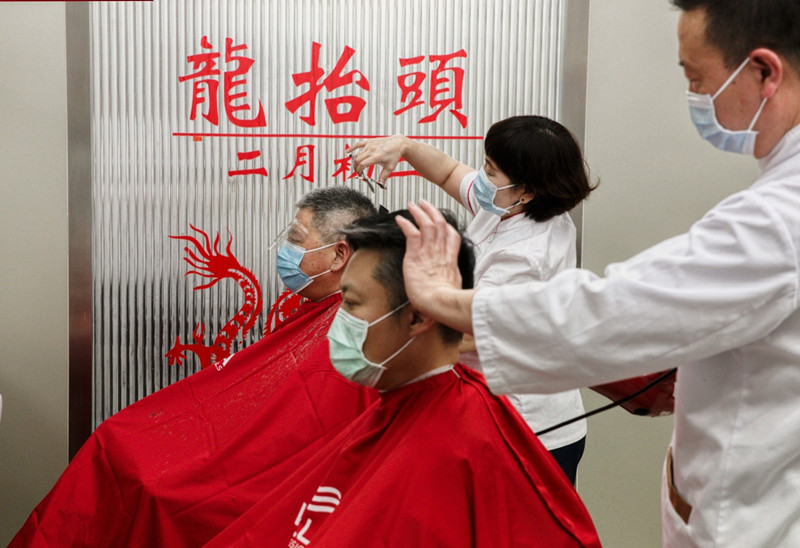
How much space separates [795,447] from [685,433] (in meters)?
0.17

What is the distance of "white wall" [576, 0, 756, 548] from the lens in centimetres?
322

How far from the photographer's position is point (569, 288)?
1149 mm

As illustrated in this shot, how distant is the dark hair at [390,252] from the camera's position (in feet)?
5.04

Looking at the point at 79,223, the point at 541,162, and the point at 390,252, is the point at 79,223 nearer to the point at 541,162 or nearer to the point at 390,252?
the point at 541,162

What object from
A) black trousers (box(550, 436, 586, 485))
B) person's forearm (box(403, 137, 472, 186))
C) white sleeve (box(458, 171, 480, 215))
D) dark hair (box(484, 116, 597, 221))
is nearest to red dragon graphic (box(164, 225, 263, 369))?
person's forearm (box(403, 137, 472, 186))

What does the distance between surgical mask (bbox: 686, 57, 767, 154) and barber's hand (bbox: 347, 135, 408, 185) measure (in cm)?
112

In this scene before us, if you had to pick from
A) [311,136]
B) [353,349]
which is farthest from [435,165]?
[353,349]

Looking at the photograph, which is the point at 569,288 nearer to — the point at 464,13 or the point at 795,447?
the point at 795,447

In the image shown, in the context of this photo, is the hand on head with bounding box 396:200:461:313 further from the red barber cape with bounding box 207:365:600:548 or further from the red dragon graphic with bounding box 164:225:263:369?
the red dragon graphic with bounding box 164:225:263:369

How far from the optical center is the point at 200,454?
218cm

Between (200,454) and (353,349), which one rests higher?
(353,349)

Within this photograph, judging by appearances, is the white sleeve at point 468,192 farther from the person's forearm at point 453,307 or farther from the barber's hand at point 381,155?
the person's forearm at point 453,307

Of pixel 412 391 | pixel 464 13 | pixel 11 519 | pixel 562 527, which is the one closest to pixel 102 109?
pixel 464 13

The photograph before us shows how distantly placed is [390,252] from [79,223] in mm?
2092
